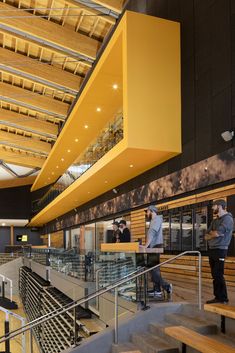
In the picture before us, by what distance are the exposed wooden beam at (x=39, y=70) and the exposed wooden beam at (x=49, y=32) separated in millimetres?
2075

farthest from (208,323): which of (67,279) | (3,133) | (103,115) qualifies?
(3,133)

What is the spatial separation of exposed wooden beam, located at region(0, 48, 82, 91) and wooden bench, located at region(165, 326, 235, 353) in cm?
1301

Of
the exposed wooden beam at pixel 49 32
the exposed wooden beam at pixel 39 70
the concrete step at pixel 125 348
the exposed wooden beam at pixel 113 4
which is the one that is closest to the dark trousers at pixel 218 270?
the concrete step at pixel 125 348

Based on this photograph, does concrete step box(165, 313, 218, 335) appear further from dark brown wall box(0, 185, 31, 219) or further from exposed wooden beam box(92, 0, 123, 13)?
dark brown wall box(0, 185, 31, 219)

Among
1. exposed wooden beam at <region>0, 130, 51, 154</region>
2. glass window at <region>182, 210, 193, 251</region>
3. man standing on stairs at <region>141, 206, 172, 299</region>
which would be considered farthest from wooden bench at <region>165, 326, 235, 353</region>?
exposed wooden beam at <region>0, 130, 51, 154</region>

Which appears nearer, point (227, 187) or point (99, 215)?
point (227, 187)

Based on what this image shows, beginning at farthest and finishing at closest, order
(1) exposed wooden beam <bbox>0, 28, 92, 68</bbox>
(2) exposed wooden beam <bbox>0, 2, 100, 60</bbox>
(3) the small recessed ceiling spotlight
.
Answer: (1) exposed wooden beam <bbox>0, 28, 92, 68</bbox>
(2) exposed wooden beam <bbox>0, 2, 100, 60</bbox>
(3) the small recessed ceiling spotlight

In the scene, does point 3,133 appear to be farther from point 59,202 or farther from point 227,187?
point 227,187

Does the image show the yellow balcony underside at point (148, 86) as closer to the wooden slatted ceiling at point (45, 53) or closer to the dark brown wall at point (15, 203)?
the wooden slatted ceiling at point (45, 53)

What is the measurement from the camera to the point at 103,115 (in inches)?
588

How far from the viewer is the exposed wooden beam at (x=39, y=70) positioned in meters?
15.7

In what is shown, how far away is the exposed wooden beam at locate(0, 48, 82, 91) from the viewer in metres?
15.7

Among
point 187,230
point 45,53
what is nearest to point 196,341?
point 187,230

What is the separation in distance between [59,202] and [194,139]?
14.7 metres
